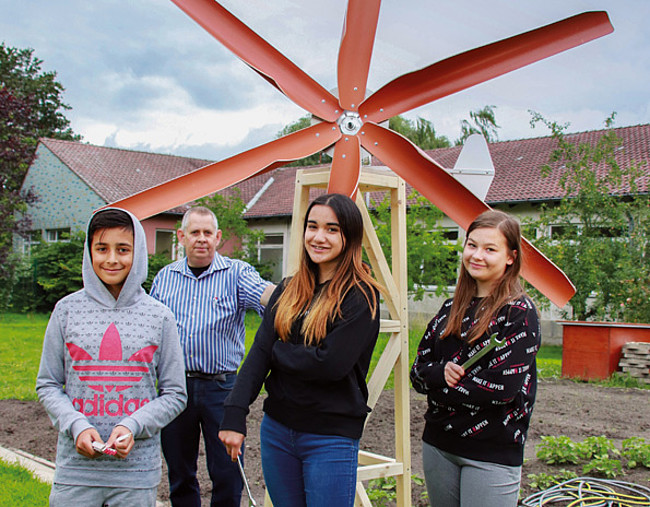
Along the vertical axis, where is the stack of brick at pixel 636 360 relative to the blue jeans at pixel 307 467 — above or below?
below

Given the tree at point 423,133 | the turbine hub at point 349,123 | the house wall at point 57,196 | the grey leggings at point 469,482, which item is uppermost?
the tree at point 423,133

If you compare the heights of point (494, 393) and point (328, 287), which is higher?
point (328, 287)

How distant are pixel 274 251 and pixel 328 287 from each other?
21087mm

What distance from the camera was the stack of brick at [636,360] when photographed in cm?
920

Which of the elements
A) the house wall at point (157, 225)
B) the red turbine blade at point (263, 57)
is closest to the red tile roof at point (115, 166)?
the house wall at point (157, 225)

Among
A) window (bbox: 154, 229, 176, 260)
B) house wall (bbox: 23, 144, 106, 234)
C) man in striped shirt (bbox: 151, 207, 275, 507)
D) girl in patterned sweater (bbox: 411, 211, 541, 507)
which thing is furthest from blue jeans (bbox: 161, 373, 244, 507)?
window (bbox: 154, 229, 176, 260)

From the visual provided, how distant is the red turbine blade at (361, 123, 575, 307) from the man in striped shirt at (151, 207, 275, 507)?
939mm

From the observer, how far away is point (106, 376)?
2.42m

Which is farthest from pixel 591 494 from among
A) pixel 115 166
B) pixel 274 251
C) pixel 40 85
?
pixel 40 85

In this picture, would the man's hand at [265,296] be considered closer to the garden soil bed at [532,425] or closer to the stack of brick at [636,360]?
the garden soil bed at [532,425]

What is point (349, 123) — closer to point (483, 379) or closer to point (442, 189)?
point (442, 189)

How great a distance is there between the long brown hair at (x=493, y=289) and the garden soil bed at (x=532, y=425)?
6.59ft

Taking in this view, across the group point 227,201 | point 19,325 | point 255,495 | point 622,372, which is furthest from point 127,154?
point 255,495

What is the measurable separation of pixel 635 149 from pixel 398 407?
1847 centimetres
